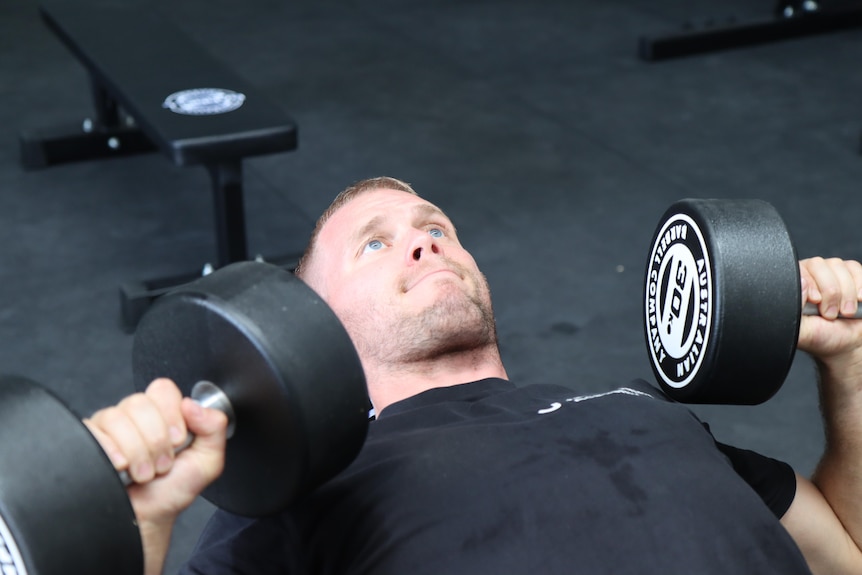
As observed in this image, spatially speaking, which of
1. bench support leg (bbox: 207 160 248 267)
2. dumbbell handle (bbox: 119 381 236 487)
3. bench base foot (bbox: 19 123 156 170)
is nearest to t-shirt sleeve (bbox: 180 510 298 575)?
dumbbell handle (bbox: 119 381 236 487)

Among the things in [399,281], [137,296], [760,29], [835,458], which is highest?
[399,281]

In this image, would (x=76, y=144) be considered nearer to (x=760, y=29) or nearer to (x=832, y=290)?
(x=760, y=29)

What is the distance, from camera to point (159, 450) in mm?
1033

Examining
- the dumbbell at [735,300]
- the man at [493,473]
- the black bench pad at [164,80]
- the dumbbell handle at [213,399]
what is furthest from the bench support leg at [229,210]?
the dumbbell handle at [213,399]

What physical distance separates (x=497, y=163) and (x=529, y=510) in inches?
111

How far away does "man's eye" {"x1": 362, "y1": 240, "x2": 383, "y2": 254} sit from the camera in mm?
1587

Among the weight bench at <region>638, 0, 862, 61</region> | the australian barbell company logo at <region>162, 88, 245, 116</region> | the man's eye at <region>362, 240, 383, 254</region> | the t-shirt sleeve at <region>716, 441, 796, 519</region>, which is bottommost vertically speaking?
the weight bench at <region>638, 0, 862, 61</region>

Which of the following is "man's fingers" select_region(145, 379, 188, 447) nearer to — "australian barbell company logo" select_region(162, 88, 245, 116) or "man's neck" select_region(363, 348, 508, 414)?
"man's neck" select_region(363, 348, 508, 414)

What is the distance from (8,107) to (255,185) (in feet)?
4.00

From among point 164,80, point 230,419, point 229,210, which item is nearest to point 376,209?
point 230,419

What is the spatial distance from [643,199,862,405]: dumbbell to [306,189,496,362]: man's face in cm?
27

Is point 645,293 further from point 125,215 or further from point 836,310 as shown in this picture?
point 125,215

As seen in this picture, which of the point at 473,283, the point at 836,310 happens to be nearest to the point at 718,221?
the point at 836,310

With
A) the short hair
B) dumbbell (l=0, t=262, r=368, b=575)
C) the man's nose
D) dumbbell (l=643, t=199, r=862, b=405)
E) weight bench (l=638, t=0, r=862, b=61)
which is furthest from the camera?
weight bench (l=638, t=0, r=862, b=61)
